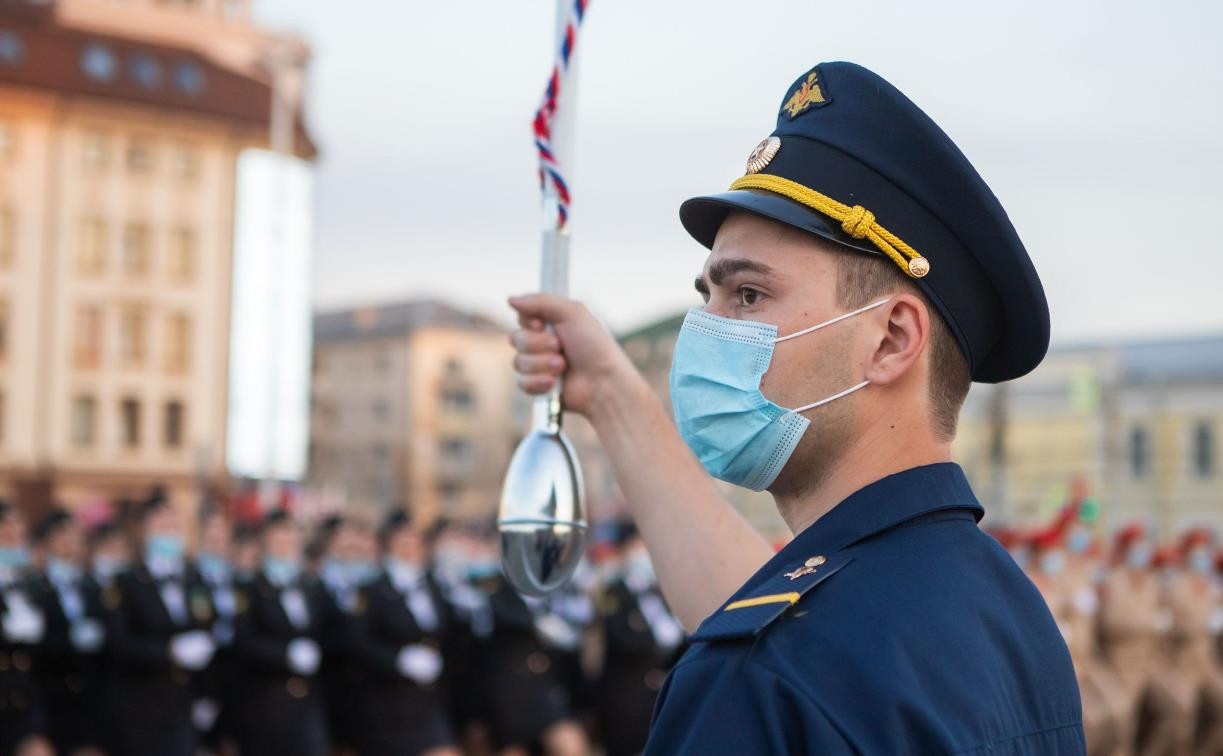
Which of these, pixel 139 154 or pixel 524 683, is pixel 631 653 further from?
pixel 139 154

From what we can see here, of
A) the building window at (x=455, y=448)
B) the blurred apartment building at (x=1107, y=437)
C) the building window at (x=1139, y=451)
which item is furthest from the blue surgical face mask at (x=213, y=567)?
the building window at (x=455, y=448)

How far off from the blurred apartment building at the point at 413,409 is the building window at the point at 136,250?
3788 centimetres

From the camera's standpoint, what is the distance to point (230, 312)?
55.4m

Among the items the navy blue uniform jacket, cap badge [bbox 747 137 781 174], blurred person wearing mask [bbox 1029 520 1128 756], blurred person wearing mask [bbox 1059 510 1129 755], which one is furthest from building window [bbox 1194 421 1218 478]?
the navy blue uniform jacket

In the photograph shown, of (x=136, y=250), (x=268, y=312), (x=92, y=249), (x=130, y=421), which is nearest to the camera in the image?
(x=92, y=249)

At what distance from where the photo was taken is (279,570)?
11461mm

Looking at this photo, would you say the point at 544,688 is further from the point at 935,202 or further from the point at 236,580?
the point at 935,202

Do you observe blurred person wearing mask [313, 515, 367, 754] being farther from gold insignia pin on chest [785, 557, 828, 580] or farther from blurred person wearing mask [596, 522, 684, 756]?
gold insignia pin on chest [785, 557, 828, 580]

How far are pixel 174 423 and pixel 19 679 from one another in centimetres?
4576

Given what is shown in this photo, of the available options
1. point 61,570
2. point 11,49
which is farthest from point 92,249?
point 61,570

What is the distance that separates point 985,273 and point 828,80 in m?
0.36

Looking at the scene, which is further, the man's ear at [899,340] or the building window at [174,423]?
the building window at [174,423]

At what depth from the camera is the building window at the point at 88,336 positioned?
2092 inches

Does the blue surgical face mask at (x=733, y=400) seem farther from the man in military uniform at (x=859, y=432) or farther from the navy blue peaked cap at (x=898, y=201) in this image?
the navy blue peaked cap at (x=898, y=201)
